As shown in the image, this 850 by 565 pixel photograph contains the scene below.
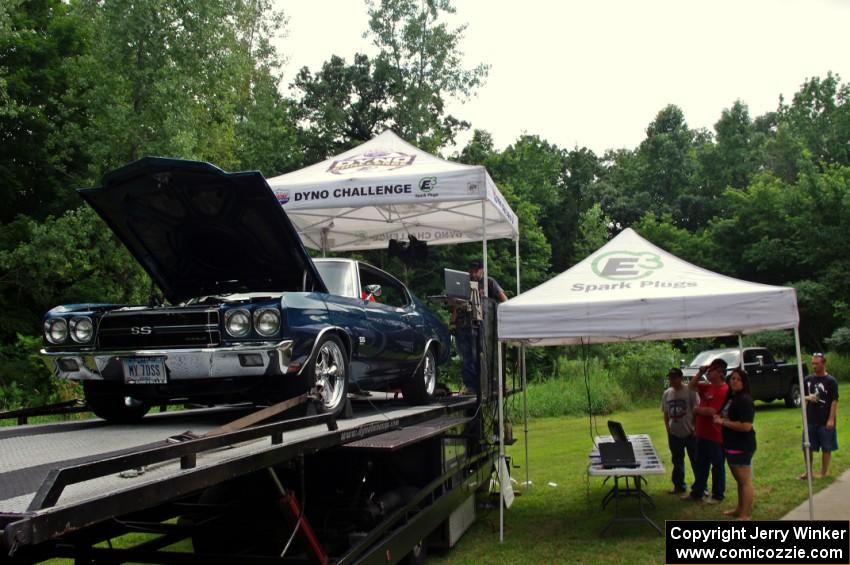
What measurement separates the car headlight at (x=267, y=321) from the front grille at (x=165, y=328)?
26 centimetres

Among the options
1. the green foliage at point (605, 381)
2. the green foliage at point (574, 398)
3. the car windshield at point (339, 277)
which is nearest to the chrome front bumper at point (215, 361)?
the car windshield at point (339, 277)

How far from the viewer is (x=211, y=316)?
4934mm

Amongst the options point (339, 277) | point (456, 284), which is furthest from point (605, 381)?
point (339, 277)

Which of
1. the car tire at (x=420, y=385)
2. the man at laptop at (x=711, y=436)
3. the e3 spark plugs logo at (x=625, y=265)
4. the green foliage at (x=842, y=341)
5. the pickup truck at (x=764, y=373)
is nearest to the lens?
the car tire at (x=420, y=385)

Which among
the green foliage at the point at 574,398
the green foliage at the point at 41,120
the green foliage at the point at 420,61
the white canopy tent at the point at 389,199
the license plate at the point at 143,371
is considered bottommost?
the green foliage at the point at 574,398

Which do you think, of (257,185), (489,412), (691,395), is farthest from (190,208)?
(691,395)

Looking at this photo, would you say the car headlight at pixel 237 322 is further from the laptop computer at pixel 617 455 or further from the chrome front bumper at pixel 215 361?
the laptop computer at pixel 617 455

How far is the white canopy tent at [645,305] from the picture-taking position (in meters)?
7.46

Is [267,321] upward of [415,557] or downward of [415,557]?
upward

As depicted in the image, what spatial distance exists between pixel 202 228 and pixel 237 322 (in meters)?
1.32

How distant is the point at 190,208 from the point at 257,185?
73 cm

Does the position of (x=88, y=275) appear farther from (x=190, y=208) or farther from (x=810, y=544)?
(x=810, y=544)

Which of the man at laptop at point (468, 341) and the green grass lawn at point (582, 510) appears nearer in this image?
the green grass lawn at point (582, 510)

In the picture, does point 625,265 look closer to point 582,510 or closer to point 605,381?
point 582,510
